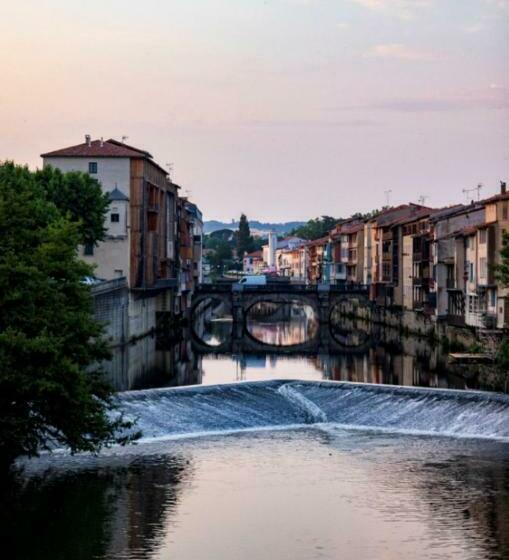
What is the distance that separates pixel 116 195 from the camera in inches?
3346

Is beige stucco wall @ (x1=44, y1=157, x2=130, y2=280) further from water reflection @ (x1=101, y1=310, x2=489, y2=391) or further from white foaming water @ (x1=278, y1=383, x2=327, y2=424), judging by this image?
white foaming water @ (x1=278, y1=383, x2=327, y2=424)

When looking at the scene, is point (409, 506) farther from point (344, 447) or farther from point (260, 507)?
point (344, 447)

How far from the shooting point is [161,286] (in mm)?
93312

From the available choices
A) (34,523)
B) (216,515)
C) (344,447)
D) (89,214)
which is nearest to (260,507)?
(216,515)

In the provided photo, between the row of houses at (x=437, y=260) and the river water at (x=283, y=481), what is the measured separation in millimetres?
9495

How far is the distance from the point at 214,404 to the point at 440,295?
34554 millimetres

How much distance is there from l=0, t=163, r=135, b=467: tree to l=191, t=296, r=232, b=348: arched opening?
58559 mm

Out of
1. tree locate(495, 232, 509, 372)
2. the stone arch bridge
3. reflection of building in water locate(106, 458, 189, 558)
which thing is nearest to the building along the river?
the stone arch bridge

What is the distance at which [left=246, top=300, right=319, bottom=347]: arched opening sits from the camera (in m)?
106

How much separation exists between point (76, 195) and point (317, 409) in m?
28.5

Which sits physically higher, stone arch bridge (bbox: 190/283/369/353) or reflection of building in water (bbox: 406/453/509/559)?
stone arch bridge (bbox: 190/283/369/353)

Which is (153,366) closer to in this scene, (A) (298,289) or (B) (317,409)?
(B) (317,409)

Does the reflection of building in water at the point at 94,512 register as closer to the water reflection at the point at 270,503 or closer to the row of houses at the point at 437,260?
the water reflection at the point at 270,503

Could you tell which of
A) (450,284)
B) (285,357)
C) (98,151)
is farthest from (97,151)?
(450,284)
